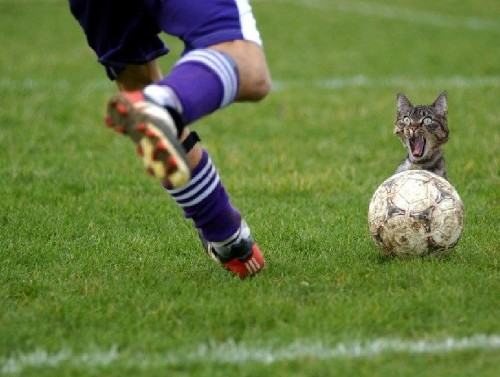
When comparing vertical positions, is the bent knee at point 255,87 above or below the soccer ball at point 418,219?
above

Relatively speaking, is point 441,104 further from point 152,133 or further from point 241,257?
point 152,133

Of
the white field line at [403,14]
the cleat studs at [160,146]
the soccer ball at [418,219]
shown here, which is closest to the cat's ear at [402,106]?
the soccer ball at [418,219]

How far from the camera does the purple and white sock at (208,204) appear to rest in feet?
14.5

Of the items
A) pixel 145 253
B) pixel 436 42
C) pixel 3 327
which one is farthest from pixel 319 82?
pixel 3 327

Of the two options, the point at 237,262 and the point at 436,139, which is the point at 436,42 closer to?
the point at 436,139

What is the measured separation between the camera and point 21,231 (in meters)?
5.58

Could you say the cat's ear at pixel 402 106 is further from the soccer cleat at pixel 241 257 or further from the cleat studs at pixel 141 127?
the cleat studs at pixel 141 127

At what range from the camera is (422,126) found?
5266mm

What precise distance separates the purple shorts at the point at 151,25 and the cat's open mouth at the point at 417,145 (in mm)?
1427

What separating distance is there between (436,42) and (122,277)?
9304 millimetres

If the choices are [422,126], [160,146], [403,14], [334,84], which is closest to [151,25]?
[160,146]

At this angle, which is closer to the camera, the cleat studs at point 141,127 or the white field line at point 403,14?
the cleat studs at point 141,127

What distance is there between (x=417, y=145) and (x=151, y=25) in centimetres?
164

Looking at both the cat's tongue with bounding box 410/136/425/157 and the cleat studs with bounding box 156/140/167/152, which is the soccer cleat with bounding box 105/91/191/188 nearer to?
the cleat studs with bounding box 156/140/167/152
